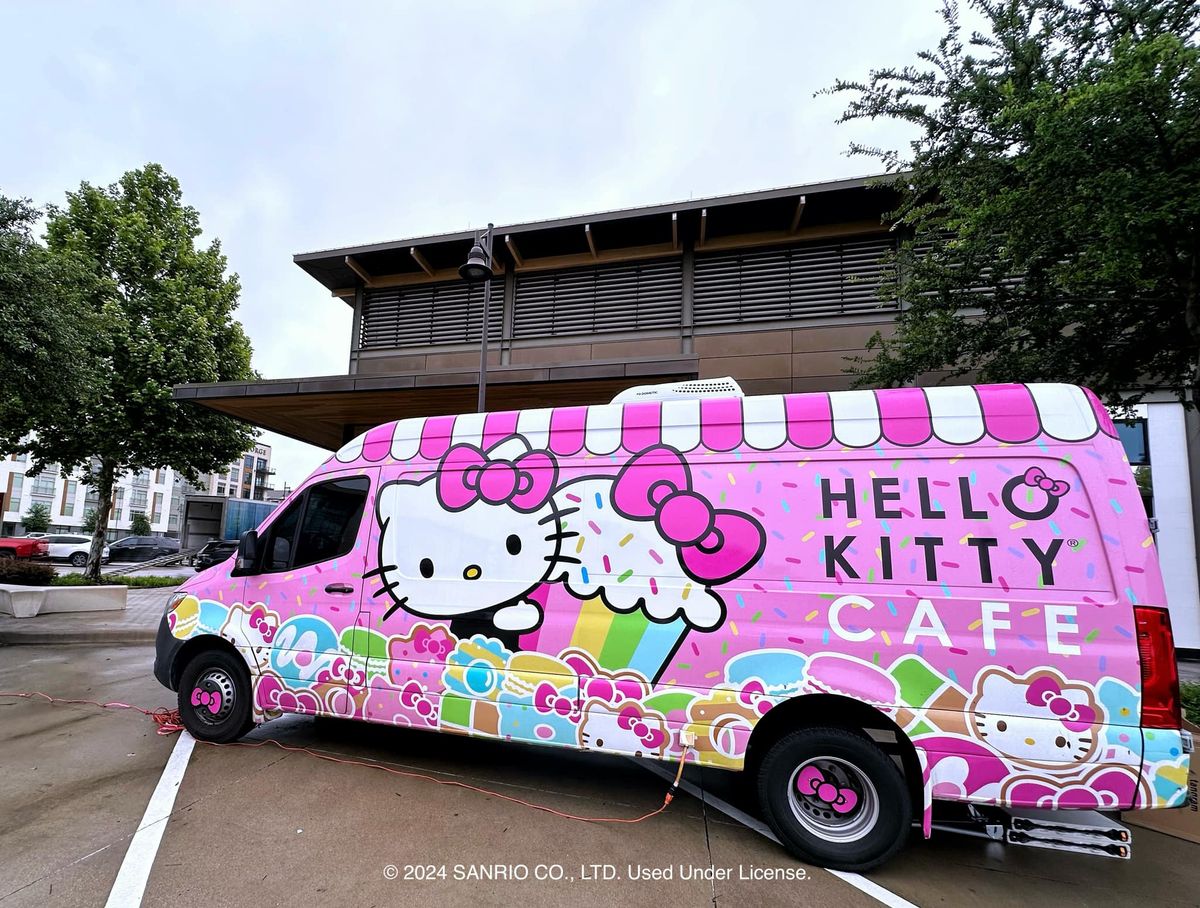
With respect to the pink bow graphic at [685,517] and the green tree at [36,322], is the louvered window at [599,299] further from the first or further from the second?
the pink bow graphic at [685,517]

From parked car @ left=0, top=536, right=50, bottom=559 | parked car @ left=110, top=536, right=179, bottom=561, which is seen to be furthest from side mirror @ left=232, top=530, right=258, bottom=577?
parked car @ left=110, top=536, right=179, bottom=561

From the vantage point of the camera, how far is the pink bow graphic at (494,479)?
4.25 meters

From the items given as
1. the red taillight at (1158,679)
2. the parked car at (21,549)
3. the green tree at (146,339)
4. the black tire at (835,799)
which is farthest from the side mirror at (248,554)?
the parked car at (21,549)

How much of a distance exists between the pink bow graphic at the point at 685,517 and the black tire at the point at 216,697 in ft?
12.2

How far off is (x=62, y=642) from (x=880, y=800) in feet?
39.9

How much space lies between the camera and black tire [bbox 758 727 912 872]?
3.23 metres

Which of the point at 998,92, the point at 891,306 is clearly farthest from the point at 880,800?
the point at 891,306

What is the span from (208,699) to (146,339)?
1327 cm

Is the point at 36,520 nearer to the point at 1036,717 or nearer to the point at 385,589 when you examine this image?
the point at 385,589

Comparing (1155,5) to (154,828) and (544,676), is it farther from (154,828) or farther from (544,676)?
(154,828)

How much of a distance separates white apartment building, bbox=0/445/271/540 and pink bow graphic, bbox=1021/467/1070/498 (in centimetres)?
5132

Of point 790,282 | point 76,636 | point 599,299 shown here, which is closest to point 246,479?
point 76,636

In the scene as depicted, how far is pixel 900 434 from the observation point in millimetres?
3537

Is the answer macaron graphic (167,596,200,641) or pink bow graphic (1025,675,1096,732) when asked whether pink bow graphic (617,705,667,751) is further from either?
macaron graphic (167,596,200,641)
